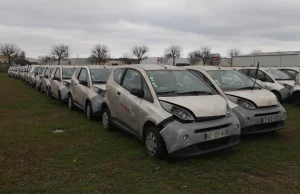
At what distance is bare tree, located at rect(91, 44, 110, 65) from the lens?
68.2 meters

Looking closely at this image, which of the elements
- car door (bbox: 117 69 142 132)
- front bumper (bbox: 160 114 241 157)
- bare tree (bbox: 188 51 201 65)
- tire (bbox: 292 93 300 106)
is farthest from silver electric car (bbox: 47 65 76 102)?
bare tree (bbox: 188 51 201 65)

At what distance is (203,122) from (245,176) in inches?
40.5

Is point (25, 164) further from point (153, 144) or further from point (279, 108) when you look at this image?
point (279, 108)

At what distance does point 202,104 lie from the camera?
505 cm

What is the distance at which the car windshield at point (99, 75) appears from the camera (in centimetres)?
899

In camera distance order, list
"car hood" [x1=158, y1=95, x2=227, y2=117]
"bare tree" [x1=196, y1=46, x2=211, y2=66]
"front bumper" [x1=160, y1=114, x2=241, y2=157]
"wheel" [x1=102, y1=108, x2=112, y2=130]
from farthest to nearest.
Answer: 1. "bare tree" [x1=196, y1=46, x2=211, y2=66]
2. "wheel" [x1=102, y1=108, x2=112, y2=130]
3. "car hood" [x1=158, y1=95, x2=227, y2=117]
4. "front bumper" [x1=160, y1=114, x2=241, y2=157]

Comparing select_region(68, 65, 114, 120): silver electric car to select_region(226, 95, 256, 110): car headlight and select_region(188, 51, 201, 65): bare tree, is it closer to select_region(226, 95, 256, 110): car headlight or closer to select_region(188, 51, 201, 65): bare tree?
select_region(226, 95, 256, 110): car headlight

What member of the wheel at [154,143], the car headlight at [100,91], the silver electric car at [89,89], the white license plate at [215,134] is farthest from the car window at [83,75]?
the white license plate at [215,134]

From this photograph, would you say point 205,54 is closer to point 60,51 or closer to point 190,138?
point 60,51

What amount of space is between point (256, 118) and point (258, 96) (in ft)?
2.01

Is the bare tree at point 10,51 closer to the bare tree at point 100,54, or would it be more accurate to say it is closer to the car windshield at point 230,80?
the bare tree at point 100,54

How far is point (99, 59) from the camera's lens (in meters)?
65.6

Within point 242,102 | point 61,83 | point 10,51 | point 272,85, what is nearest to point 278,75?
point 272,85

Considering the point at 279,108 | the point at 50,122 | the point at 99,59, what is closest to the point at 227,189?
the point at 279,108
